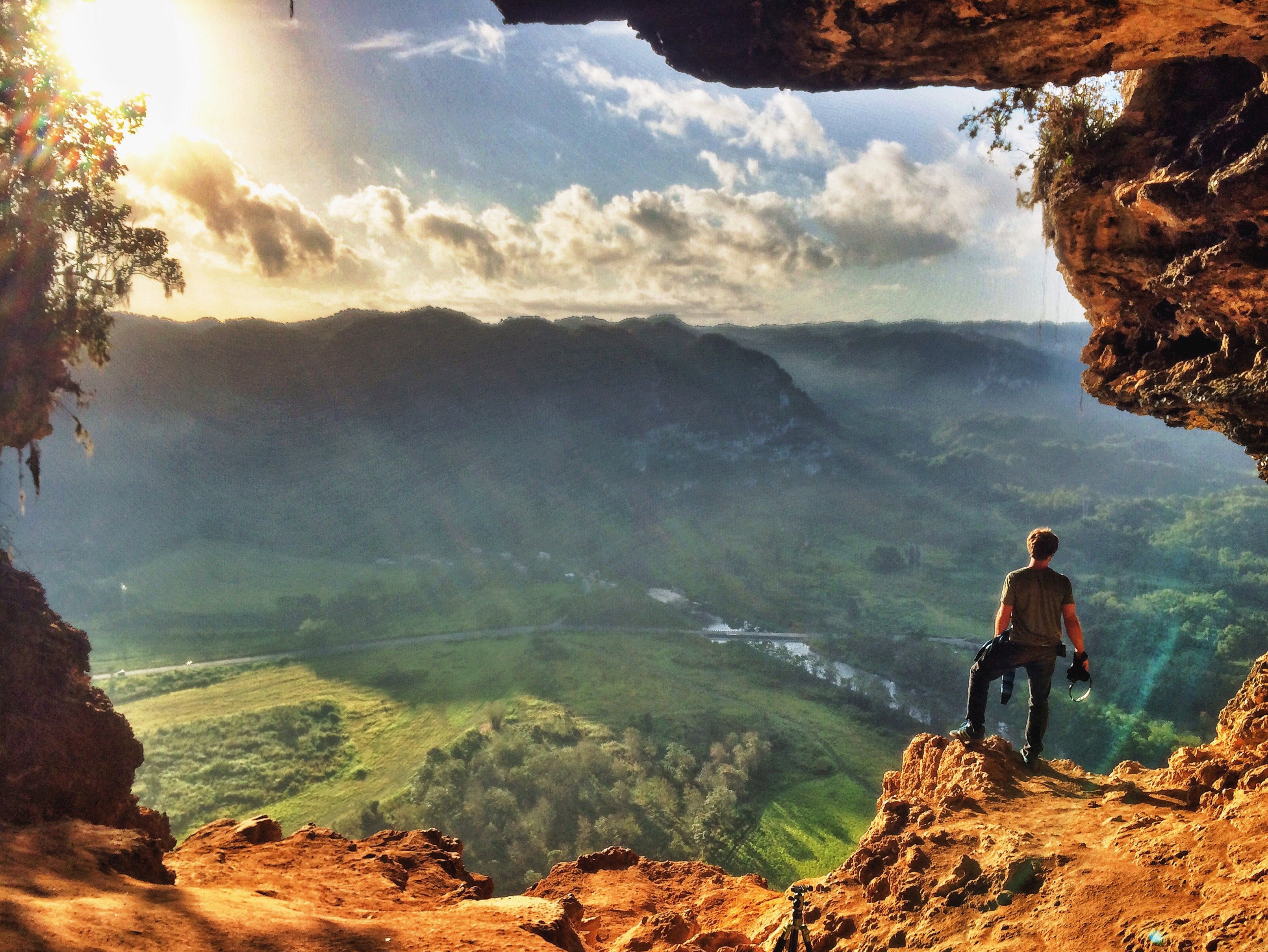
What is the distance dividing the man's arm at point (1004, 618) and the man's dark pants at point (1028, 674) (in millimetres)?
162

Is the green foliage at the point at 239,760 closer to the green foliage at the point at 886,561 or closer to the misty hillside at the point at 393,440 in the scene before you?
the misty hillside at the point at 393,440

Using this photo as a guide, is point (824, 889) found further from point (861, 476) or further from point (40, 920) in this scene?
point (861, 476)

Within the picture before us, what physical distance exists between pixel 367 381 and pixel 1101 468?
432ft

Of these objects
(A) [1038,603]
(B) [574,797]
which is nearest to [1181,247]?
(A) [1038,603]

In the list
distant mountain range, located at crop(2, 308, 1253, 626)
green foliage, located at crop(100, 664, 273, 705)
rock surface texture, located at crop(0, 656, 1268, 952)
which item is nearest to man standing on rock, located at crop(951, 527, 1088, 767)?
rock surface texture, located at crop(0, 656, 1268, 952)

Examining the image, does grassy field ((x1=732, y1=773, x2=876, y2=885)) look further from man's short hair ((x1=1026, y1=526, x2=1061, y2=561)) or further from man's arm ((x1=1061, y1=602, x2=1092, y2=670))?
man's short hair ((x1=1026, y1=526, x2=1061, y2=561))

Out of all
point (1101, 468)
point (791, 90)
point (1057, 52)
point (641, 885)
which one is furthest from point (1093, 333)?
point (1101, 468)

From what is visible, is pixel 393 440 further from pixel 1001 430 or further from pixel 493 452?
pixel 1001 430

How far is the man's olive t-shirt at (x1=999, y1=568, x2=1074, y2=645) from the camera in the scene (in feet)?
22.3

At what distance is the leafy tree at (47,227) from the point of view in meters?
8.96

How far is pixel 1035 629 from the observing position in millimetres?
6820

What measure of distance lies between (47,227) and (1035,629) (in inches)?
534

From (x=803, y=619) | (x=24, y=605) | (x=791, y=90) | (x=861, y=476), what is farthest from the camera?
(x=861, y=476)

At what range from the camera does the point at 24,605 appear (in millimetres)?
8977
